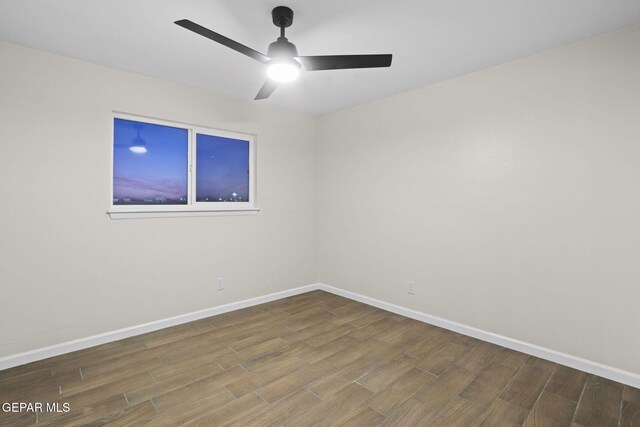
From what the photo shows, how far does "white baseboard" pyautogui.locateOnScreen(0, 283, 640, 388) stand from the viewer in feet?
7.47

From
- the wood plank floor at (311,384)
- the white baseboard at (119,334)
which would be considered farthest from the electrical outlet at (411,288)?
the white baseboard at (119,334)

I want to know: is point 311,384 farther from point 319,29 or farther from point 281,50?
point 319,29

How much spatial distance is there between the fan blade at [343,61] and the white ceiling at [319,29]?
312 mm

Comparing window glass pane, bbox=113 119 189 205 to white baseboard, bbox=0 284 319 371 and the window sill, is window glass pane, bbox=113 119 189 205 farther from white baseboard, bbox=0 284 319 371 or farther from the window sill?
white baseboard, bbox=0 284 319 371

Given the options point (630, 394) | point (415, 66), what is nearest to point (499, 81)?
point (415, 66)

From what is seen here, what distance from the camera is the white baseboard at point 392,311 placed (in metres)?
2.28

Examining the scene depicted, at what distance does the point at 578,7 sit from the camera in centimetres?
193

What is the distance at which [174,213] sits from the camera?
3.17 metres

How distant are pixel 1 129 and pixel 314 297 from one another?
3394mm

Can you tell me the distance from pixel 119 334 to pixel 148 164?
1.62m

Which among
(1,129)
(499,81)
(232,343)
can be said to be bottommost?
(232,343)

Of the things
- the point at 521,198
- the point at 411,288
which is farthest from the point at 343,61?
the point at 411,288

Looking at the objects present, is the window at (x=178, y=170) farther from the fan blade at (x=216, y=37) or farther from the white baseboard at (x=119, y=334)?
the fan blade at (x=216, y=37)

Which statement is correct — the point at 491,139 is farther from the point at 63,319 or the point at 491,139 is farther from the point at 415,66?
the point at 63,319
